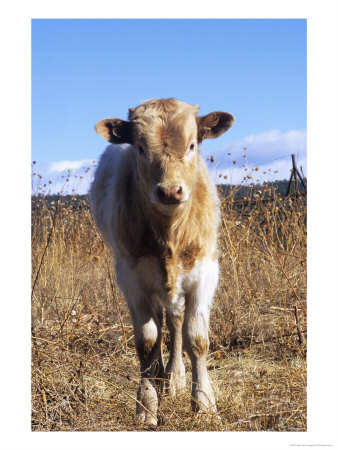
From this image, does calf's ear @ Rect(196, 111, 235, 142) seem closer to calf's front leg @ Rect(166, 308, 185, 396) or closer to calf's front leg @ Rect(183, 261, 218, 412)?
calf's front leg @ Rect(183, 261, 218, 412)

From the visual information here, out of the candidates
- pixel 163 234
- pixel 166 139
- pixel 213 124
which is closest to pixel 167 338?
Answer: pixel 163 234

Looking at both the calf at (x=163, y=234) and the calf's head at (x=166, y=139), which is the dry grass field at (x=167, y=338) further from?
the calf's head at (x=166, y=139)

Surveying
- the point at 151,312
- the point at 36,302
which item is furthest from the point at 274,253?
the point at 36,302

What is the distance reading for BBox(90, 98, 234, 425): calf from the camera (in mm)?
3264

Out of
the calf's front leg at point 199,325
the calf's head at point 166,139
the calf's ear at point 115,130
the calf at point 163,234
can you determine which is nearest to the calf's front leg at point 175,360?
the calf at point 163,234

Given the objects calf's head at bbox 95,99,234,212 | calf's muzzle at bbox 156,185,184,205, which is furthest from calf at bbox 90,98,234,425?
calf's muzzle at bbox 156,185,184,205

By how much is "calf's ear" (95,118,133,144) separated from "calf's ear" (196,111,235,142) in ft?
1.47

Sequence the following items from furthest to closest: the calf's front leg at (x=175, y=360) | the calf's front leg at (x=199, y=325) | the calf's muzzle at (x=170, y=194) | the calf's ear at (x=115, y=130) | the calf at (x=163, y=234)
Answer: the calf's front leg at (x=175, y=360) → the calf's front leg at (x=199, y=325) → the calf's ear at (x=115, y=130) → the calf at (x=163, y=234) → the calf's muzzle at (x=170, y=194)

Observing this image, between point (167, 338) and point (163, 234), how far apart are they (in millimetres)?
1924

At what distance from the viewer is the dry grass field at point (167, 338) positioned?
3.26 meters

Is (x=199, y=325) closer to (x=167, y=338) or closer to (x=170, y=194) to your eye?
A: (x=170, y=194)

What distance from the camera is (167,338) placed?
5.11 metres
